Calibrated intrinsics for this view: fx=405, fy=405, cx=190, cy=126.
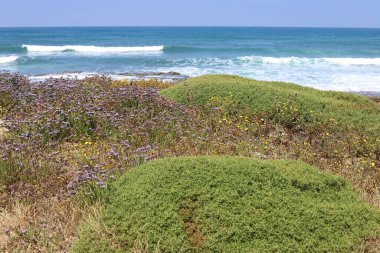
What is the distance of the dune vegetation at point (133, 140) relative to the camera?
452 cm

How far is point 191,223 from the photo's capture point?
4051 millimetres

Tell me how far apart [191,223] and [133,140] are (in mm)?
2732

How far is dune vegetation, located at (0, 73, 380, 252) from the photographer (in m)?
4.52

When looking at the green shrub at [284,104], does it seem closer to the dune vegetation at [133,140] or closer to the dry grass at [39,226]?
the dune vegetation at [133,140]

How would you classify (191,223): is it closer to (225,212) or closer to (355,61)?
(225,212)

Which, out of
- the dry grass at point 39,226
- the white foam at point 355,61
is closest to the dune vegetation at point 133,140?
the dry grass at point 39,226

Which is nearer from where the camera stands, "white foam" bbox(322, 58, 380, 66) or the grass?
the grass

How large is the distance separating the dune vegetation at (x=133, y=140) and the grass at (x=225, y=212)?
0.06 metres

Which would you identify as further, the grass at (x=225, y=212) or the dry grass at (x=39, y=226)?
the dry grass at (x=39, y=226)

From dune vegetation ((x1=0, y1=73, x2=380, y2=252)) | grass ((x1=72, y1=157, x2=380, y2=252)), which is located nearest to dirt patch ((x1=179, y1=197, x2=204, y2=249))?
grass ((x1=72, y1=157, x2=380, y2=252))

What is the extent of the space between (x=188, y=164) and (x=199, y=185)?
0.34 m

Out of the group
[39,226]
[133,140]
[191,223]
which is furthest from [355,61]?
[39,226]

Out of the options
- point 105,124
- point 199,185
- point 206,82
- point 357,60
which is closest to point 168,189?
point 199,185

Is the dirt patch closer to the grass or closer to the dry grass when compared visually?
the grass
